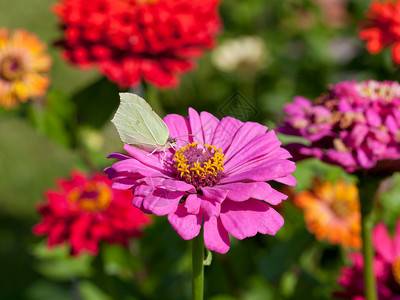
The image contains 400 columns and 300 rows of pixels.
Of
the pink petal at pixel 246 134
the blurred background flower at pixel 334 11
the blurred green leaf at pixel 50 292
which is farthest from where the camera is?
the blurred background flower at pixel 334 11

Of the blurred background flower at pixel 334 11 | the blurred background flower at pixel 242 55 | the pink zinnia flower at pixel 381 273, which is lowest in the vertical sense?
the pink zinnia flower at pixel 381 273

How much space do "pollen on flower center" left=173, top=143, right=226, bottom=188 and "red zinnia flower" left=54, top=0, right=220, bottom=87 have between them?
504 mm

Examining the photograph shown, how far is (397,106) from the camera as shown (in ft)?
2.61

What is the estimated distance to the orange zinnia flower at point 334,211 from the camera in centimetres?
122

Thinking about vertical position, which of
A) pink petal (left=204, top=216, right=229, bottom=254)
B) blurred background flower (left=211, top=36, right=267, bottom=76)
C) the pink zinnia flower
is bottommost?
the pink zinnia flower

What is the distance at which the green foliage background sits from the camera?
1.18 meters

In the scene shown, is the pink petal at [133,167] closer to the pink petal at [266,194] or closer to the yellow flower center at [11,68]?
the pink petal at [266,194]

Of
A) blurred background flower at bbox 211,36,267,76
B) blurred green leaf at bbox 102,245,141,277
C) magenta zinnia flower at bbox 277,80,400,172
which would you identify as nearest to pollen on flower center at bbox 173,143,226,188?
magenta zinnia flower at bbox 277,80,400,172

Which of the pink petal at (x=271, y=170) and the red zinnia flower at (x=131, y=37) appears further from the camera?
the red zinnia flower at (x=131, y=37)

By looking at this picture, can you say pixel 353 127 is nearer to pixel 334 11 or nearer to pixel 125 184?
pixel 125 184

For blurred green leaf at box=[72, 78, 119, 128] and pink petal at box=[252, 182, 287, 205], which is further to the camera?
blurred green leaf at box=[72, 78, 119, 128]

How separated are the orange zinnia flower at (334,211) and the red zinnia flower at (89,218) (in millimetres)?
385

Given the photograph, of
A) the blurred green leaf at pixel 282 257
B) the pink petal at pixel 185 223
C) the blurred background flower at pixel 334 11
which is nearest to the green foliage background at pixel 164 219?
the blurred green leaf at pixel 282 257

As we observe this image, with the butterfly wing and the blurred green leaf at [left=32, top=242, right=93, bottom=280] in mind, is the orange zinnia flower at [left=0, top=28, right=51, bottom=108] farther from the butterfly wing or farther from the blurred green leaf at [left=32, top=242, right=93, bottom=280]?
the butterfly wing
